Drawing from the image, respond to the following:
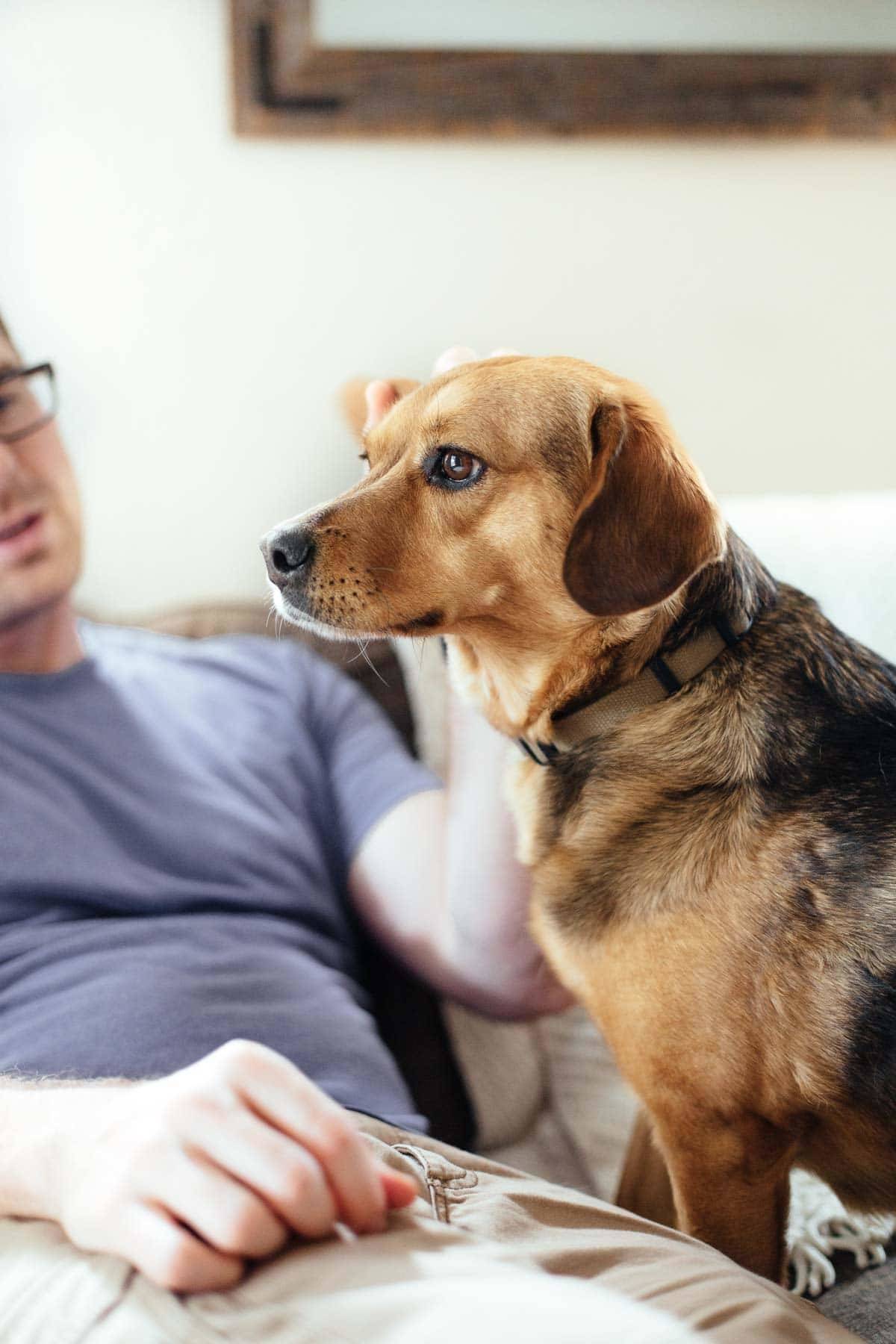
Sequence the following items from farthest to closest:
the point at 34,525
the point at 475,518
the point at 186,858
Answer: the point at 34,525 < the point at 186,858 < the point at 475,518

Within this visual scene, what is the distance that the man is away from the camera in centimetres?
67

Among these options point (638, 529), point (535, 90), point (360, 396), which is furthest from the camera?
point (535, 90)

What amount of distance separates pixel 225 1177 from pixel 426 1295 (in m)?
0.15

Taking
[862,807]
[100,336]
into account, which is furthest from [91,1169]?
[100,336]

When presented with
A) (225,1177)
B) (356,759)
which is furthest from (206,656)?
(225,1177)

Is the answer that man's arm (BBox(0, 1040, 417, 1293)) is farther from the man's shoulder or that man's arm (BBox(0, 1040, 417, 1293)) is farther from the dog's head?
the man's shoulder

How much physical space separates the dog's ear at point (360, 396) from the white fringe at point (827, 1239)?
3.45 ft

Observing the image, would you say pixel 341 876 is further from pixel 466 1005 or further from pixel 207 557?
pixel 207 557

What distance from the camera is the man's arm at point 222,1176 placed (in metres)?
0.67

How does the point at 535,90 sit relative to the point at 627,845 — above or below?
above

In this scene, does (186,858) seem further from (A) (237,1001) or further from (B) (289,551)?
(B) (289,551)

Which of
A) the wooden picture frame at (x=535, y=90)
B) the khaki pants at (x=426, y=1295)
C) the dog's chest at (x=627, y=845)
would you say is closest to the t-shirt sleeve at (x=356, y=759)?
the dog's chest at (x=627, y=845)

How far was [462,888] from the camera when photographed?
1359 mm

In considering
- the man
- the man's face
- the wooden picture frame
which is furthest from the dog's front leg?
the wooden picture frame
